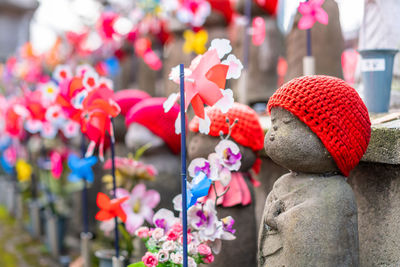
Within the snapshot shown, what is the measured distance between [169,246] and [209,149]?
51cm

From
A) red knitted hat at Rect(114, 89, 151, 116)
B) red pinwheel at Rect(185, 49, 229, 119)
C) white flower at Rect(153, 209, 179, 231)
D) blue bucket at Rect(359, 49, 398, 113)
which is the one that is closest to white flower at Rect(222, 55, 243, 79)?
red pinwheel at Rect(185, 49, 229, 119)

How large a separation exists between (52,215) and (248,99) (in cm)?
182

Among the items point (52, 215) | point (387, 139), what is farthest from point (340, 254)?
point (52, 215)

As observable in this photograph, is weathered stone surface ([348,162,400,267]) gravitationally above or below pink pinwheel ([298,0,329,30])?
below

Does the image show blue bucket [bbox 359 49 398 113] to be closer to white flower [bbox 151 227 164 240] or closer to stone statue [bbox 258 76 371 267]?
stone statue [bbox 258 76 371 267]

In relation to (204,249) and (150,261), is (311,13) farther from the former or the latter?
(150,261)

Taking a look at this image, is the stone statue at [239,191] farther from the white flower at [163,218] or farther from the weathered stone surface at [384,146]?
the weathered stone surface at [384,146]

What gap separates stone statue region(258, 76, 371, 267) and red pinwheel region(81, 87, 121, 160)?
3.08 feet

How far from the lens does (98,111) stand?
7.66 feet

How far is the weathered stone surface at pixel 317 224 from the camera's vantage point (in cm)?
156

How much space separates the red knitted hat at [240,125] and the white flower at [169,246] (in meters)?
0.53

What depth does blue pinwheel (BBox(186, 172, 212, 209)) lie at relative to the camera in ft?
5.66

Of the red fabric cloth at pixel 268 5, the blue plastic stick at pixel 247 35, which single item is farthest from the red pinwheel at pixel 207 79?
the red fabric cloth at pixel 268 5

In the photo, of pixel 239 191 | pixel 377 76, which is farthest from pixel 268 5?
pixel 239 191
